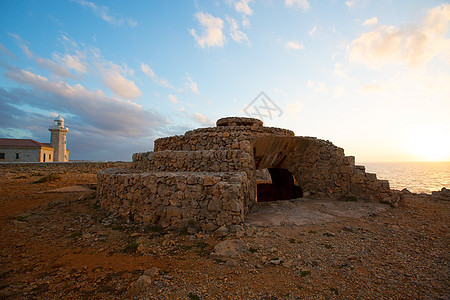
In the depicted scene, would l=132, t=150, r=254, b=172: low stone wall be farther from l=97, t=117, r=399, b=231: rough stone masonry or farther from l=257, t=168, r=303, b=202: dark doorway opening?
l=257, t=168, r=303, b=202: dark doorway opening

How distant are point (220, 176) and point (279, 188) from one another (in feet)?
36.7

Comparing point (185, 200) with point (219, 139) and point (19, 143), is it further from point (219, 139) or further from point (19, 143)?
point (19, 143)

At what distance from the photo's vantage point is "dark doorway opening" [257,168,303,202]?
561 inches

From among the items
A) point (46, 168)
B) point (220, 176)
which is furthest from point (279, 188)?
point (46, 168)

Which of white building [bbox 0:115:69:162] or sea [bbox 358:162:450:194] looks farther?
white building [bbox 0:115:69:162]

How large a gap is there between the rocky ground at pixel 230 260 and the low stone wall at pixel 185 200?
1.10 ft

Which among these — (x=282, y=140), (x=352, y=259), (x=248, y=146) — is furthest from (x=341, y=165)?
(x=352, y=259)

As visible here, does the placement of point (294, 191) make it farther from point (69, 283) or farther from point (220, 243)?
point (69, 283)

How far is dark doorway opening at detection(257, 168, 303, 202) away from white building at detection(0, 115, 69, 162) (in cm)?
4360

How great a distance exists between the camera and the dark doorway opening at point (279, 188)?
14.2 m

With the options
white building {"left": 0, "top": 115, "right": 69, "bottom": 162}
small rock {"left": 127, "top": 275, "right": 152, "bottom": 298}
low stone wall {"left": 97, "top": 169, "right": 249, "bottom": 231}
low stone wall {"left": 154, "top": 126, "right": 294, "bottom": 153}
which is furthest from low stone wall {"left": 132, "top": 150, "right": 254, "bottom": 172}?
white building {"left": 0, "top": 115, "right": 69, "bottom": 162}

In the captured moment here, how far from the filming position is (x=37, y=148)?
120ft

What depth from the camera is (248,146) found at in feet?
25.0

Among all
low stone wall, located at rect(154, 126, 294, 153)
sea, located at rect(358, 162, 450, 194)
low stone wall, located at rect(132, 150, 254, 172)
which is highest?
low stone wall, located at rect(154, 126, 294, 153)
